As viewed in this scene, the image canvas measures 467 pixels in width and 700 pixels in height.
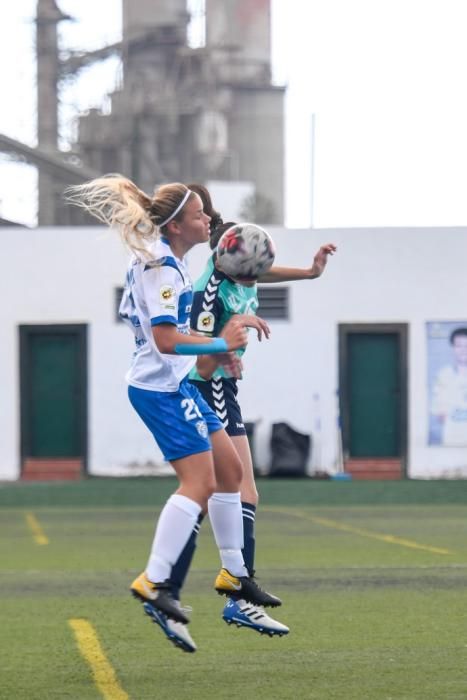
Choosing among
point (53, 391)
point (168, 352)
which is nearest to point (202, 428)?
point (168, 352)

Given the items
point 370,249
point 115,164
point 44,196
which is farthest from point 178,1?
point 370,249

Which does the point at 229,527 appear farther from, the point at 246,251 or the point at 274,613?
the point at 274,613

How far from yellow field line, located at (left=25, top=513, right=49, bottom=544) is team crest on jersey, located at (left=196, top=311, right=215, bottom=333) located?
8531 millimetres

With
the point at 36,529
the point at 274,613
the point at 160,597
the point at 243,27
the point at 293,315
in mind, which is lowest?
the point at 36,529

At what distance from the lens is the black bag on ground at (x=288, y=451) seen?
93.7 feet

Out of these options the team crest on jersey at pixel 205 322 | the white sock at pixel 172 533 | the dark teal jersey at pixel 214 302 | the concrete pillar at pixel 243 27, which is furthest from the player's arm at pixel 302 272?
the concrete pillar at pixel 243 27

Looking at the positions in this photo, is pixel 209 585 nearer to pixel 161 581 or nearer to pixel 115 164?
pixel 161 581

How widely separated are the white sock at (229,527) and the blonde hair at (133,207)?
4.30 feet

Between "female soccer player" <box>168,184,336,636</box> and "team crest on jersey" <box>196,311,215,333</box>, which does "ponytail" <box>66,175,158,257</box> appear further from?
"team crest on jersey" <box>196,311,215,333</box>

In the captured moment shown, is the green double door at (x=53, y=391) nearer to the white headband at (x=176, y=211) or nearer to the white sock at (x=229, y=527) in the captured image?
the white sock at (x=229, y=527)

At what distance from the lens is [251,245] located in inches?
306

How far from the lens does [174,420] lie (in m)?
7.18

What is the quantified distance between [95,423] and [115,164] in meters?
32.2

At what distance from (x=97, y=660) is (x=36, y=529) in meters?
10.9
